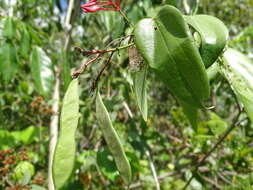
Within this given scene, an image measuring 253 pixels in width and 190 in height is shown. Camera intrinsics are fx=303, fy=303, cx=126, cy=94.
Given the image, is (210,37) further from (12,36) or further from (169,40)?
(12,36)

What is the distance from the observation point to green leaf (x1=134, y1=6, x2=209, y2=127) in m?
0.41

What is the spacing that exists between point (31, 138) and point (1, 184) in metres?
1.14

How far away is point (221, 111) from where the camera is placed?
14.8 ft

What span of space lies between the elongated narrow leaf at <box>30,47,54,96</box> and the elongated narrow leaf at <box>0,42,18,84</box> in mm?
89

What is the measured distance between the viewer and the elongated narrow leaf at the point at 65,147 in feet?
1.45

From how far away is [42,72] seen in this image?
1.39m

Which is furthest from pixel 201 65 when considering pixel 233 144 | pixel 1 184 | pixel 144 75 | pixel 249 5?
pixel 249 5

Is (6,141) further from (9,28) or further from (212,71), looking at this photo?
(212,71)

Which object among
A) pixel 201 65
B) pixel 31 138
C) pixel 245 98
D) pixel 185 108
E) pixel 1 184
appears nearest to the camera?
pixel 201 65

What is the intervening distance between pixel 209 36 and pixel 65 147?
0.27m

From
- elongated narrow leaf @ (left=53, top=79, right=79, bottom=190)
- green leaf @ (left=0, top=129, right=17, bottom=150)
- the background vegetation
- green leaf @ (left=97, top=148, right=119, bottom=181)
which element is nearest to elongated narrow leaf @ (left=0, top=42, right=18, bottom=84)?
the background vegetation

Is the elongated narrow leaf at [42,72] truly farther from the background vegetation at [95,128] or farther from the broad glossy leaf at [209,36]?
the broad glossy leaf at [209,36]

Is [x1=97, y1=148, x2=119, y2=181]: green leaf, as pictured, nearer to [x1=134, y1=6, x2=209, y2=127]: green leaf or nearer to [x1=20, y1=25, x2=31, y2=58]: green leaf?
[x1=20, y1=25, x2=31, y2=58]: green leaf

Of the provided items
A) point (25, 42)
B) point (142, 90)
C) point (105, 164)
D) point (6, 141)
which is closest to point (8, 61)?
point (25, 42)
